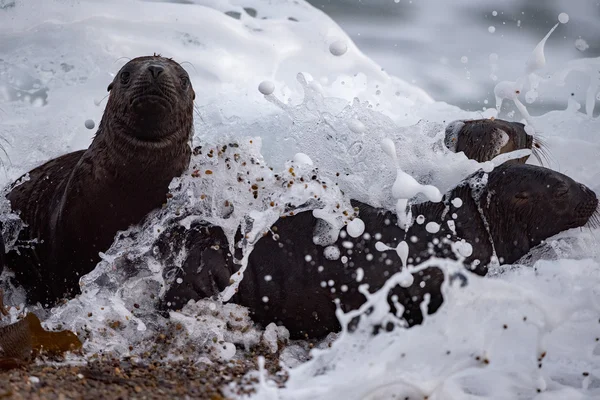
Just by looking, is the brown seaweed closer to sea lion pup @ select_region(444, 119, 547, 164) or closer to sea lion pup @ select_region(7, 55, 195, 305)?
sea lion pup @ select_region(7, 55, 195, 305)

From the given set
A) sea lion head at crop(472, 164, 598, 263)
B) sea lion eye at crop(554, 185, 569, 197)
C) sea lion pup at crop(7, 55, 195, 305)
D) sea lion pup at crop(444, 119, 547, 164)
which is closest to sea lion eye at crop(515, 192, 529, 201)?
sea lion head at crop(472, 164, 598, 263)

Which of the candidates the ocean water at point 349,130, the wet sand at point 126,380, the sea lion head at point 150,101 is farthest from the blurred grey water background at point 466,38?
the wet sand at point 126,380

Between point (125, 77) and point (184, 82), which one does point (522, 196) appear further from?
point (125, 77)

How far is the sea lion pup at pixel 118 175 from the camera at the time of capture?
376 centimetres

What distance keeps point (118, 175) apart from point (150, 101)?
1.29 feet

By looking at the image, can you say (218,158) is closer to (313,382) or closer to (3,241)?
(3,241)

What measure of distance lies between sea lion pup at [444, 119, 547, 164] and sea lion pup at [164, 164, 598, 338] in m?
0.44

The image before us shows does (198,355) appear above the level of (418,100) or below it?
above

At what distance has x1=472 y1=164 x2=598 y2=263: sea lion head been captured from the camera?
12.8 ft

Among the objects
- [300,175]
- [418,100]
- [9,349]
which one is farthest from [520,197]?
[418,100]

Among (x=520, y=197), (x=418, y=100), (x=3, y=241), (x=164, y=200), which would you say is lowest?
(x=418, y=100)

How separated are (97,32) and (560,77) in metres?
4.42

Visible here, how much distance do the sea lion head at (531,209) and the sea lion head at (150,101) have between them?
5.00 feet

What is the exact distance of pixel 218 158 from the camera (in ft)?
13.1
